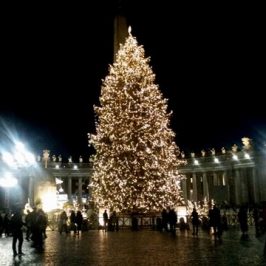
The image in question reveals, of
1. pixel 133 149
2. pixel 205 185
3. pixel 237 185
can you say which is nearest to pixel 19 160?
pixel 205 185

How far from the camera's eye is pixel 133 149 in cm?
3083

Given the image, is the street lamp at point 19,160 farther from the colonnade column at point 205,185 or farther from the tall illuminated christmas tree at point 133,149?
the tall illuminated christmas tree at point 133,149

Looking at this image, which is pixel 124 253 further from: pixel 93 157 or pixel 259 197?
pixel 259 197

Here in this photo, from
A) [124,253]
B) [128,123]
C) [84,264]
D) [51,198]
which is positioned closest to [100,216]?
[51,198]

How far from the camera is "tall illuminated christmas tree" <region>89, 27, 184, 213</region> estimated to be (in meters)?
30.5

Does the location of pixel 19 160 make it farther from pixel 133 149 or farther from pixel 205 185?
pixel 133 149

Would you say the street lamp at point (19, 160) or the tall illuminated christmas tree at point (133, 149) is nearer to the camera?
A: the tall illuminated christmas tree at point (133, 149)

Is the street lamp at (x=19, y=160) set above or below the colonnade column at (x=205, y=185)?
above

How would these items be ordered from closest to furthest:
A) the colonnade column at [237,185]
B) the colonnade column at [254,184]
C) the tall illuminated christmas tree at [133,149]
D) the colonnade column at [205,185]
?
the tall illuminated christmas tree at [133,149], the colonnade column at [254,184], the colonnade column at [237,185], the colonnade column at [205,185]

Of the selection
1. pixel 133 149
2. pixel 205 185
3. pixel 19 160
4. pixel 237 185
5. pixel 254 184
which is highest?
pixel 19 160

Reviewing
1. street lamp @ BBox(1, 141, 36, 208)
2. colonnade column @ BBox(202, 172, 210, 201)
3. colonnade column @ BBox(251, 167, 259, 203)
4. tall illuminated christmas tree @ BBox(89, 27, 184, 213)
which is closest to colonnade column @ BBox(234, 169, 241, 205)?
colonnade column @ BBox(251, 167, 259, 203)

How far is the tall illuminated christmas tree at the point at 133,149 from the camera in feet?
100

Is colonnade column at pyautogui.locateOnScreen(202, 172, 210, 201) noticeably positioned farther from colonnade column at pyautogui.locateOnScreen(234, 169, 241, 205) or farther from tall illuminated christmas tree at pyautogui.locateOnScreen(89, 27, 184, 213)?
tall illuminated christmas tree at pyautogui.locateOnScreen(89, 27, 184, 213)

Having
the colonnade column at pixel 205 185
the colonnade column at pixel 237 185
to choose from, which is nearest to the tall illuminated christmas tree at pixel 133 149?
the colonnade column at pixel 237 185
